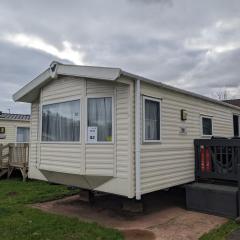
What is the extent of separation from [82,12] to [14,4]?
1.86 metres

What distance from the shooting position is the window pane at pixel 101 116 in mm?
6121

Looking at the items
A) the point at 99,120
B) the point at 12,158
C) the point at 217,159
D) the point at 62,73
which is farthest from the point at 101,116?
the point at 12,158

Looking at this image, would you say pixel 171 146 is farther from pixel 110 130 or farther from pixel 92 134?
pixel 92 134

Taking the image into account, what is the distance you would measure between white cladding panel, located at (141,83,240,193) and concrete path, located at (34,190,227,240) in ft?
2.11

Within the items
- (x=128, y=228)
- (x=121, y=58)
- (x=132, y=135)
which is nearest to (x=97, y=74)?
(x=132, y=135)

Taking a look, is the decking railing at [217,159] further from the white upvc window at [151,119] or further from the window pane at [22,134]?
the window pane at [22,134]

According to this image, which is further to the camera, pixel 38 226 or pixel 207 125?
pixel 207 125

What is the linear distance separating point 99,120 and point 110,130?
36 cm

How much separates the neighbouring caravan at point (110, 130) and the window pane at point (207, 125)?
0.53m

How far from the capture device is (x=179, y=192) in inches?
346

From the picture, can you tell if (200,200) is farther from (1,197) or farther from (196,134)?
(1,197)

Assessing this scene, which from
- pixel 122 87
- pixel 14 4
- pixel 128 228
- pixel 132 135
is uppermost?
pixel 14 4

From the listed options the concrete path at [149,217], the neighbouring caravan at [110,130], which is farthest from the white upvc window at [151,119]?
the concrete path at [149,217]

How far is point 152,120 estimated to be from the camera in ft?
21.2
